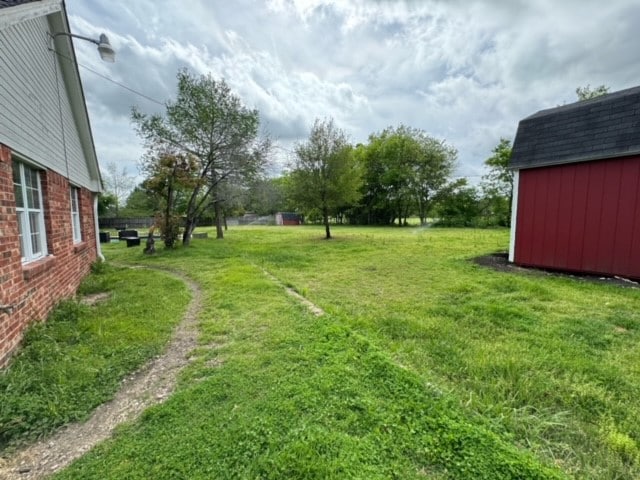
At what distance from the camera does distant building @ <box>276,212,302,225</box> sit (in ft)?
137

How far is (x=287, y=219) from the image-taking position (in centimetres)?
4222

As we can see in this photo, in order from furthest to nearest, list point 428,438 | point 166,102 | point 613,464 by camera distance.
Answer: point 166,102
point 428,438
point 613,464

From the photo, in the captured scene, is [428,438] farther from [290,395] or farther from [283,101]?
[283,101]

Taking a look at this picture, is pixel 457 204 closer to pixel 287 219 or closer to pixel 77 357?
pixel 287 219

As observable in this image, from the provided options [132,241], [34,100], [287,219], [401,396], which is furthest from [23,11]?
[287,219]

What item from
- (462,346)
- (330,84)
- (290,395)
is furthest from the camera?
(330,84)

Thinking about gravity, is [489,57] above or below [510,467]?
above

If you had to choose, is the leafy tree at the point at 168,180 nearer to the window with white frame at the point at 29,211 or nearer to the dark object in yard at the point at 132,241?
the dark object in yard at the point at 132,241

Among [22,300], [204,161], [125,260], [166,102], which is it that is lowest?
[125,260]

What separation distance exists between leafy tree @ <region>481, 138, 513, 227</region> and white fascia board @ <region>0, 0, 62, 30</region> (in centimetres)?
2880

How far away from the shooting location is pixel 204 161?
510 inches

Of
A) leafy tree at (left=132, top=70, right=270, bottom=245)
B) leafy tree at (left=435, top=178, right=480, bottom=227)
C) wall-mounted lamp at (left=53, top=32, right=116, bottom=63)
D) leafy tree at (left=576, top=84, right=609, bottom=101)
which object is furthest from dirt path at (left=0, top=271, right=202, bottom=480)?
leafy tree at (left=576, top=84, right=609, bottom=101)

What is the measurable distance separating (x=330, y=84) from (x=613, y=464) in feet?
58.3

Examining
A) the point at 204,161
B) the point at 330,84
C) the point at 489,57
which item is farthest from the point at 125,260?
the point at 489,57
